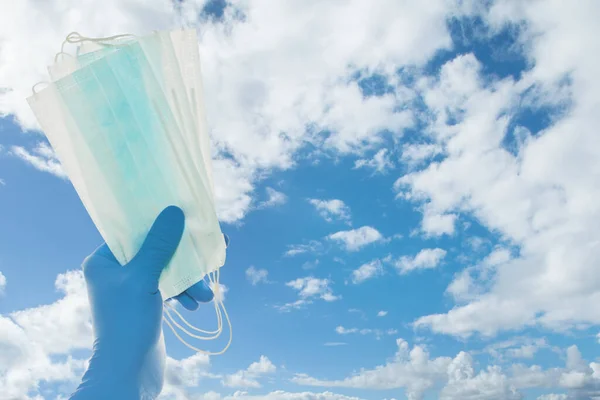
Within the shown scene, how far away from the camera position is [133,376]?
434 cm

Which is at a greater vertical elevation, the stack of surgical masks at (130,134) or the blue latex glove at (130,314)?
the stack of surgical masks at (130,134)

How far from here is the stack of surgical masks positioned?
4.44 metres

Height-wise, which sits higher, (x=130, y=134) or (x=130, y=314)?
(x=130, y=134)

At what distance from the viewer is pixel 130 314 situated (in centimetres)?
445

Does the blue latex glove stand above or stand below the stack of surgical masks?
below

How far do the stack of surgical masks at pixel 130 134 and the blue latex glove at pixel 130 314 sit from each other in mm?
170

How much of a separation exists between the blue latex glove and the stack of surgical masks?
170mm

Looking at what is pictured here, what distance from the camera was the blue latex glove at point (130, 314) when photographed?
14.1 ft

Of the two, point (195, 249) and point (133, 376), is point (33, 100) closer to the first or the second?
point (195, 249)

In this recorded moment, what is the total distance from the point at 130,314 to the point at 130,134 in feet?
5.23

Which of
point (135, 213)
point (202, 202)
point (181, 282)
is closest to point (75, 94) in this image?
point (135, 213)

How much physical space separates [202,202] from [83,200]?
108 cm

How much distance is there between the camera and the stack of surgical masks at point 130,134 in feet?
14.6

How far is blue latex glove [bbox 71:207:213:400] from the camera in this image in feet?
14.1
